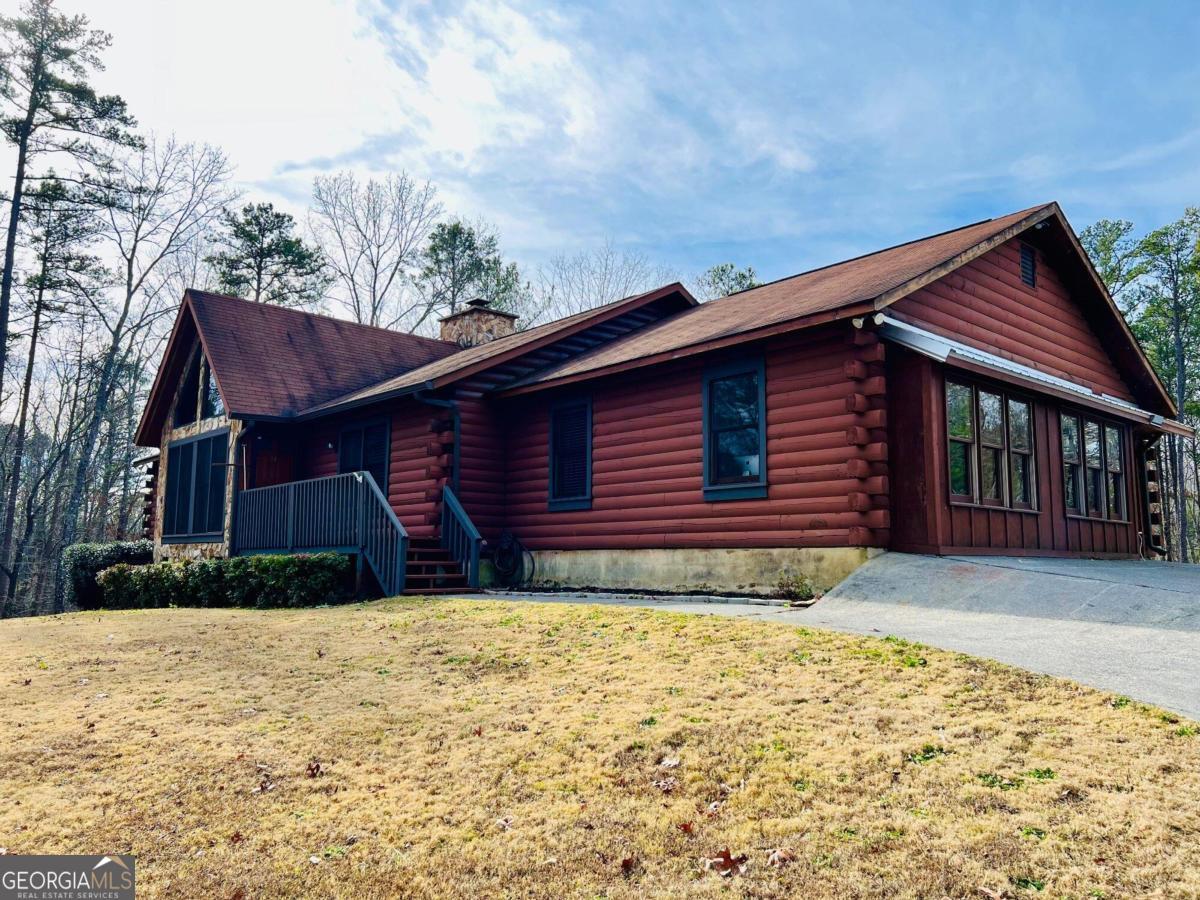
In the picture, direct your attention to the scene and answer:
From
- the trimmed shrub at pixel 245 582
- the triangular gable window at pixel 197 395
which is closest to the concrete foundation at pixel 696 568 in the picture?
the trimmed shrub at pixel 245 582

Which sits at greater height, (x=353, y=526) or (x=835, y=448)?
(x=835, y=448)

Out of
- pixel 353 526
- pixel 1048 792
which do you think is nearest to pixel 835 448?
pixel 1048 792

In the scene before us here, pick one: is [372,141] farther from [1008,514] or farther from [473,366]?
[1008,514]

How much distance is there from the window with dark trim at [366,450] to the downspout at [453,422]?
6.70ft

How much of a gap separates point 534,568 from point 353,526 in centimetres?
309

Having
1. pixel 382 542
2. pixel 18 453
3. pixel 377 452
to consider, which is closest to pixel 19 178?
pixel 18 453

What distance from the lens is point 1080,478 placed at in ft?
48.2

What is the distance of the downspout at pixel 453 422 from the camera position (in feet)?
51.2

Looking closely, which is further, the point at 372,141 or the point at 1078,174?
the point at 372,141

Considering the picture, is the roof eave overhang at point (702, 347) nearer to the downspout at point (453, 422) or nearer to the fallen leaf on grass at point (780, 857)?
the downspout at point (453, 422)

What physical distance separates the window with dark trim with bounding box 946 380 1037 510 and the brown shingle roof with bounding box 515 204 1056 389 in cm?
190

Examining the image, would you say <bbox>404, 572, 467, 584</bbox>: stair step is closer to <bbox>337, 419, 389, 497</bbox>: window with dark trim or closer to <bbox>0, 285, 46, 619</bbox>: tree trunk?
<bbox>337, 419, 389, 497</bbox>: window with dark trim

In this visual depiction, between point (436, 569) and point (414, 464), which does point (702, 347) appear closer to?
point (436, 569)

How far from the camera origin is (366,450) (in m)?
18.1
